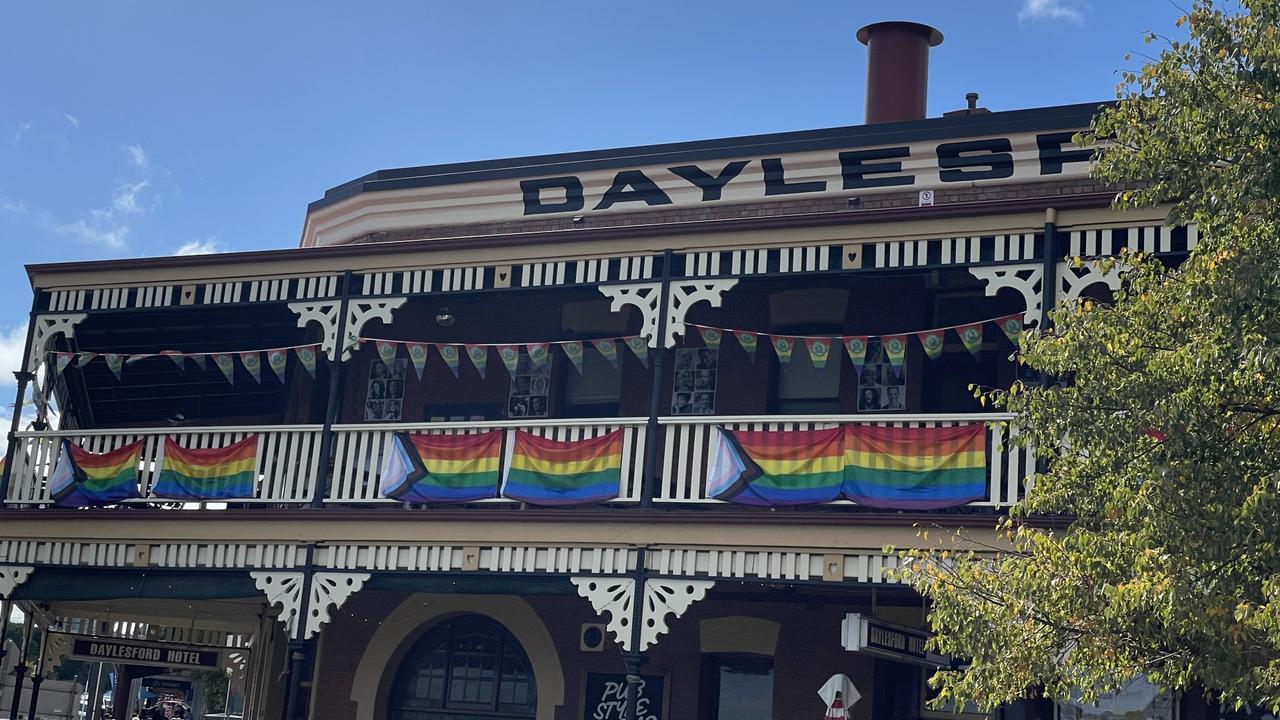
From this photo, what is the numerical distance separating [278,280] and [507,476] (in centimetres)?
360

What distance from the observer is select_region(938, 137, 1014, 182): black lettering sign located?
1731 cm

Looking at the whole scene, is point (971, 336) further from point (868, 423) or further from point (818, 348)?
point (818, 348)

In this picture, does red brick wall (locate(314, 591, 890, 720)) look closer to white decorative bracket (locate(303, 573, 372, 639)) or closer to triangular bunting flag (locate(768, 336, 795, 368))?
white decorative bracket (locate(303, 573, 372, 639))

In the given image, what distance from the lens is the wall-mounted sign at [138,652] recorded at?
57.7ft

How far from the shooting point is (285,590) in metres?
15.3

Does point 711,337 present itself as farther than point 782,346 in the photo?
Yes

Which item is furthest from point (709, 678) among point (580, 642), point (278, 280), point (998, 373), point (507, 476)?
point (278, 280)

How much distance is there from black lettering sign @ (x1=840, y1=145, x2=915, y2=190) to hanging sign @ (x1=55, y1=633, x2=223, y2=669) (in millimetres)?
9385

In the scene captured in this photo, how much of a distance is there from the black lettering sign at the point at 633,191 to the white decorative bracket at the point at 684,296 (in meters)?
Result: 4.37

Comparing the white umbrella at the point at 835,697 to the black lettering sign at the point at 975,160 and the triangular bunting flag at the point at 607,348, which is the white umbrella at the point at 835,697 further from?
the black lettering sign at the point at 975,160

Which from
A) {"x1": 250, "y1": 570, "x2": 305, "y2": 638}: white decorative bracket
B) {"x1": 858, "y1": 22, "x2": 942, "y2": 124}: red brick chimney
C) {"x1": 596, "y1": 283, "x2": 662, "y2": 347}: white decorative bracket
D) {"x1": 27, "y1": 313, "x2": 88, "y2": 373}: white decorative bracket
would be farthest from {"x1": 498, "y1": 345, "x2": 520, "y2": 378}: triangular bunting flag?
{"x1": 858, "y1": 22, "x2": 942, "y2": 124}: red brick chimney

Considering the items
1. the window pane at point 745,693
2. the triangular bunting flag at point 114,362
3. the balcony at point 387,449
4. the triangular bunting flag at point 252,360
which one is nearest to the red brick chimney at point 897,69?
the balcony at point 387,449

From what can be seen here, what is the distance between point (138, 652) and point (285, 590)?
3379 millimetres

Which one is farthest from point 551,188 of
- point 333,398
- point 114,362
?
point 114,362
